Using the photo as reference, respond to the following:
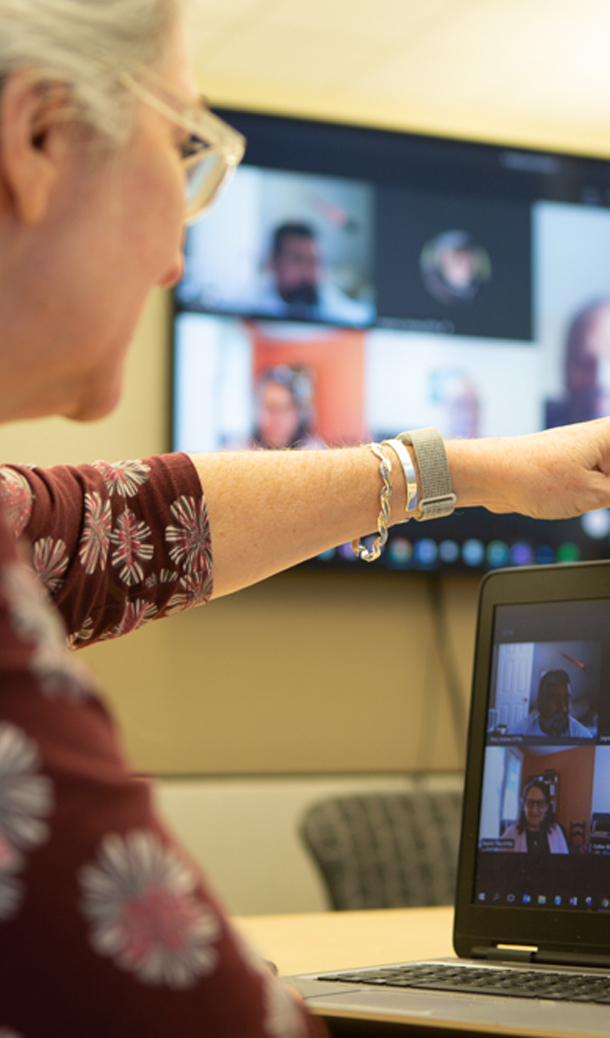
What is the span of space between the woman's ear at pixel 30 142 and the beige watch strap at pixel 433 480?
0.61 metres

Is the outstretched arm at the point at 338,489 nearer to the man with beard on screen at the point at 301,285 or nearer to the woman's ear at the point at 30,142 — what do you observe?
the woman's ear at the point at 30,142

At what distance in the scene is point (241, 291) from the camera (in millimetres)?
2779

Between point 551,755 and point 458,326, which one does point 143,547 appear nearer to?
point 551,755

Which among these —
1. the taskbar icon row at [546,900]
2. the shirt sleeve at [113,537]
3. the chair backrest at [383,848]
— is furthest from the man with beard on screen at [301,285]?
the taskbar icon row at [546,900]

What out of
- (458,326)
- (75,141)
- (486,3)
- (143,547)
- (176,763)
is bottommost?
(176,763)

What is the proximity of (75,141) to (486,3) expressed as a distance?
87.6 inches

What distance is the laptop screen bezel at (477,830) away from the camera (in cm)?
92

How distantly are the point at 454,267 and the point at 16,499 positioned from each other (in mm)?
2195

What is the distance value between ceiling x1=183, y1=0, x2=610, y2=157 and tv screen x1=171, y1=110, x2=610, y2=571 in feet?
0.43

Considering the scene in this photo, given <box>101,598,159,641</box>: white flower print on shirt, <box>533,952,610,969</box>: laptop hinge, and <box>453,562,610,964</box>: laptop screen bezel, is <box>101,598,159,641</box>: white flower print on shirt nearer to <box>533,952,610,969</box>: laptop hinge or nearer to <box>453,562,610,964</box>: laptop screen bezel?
<box>453,562,610,964</box>: laptop screen bezel

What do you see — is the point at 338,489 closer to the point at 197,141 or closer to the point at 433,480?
the point at 433,480

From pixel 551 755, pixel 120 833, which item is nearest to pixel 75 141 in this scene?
pixel 120 833

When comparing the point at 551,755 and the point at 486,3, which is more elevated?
the point at 486,3

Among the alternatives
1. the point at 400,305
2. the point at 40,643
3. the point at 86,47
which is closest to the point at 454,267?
the point at 400,305
